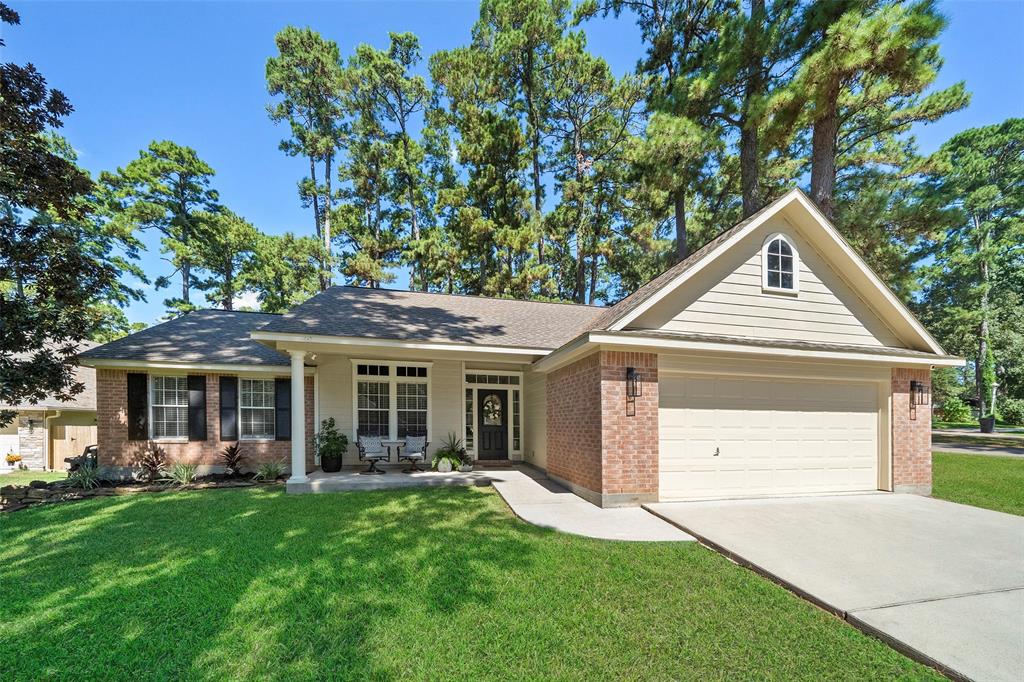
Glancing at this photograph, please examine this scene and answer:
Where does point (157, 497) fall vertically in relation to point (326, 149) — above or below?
below

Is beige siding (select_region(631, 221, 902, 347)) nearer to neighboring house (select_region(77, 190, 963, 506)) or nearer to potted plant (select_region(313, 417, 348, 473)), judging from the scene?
neighboring house (select_region(77, 190, 963, 506))

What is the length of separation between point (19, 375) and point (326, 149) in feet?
65.1

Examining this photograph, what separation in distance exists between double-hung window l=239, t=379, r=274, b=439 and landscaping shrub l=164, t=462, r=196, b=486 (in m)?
1.31

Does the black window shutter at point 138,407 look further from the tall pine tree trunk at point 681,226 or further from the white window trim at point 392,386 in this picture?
the tall pine tree trunk at point 681,226

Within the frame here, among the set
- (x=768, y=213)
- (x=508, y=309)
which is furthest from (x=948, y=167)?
(x=508, y=309)

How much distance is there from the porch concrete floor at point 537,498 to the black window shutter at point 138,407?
171 inches

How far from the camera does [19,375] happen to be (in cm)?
830

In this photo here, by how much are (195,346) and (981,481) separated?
62.0 feet

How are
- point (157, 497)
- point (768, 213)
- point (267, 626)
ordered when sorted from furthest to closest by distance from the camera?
point (157, 497)
point (768, 213)
point (267, 626)

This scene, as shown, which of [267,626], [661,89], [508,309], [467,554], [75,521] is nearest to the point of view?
[267,626]

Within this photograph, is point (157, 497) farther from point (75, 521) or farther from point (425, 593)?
point (425, 593)

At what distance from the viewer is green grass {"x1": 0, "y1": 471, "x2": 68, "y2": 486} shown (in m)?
11.4

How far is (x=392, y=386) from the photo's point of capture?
36.8 ft

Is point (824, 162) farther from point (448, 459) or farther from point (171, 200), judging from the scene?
point (171, 200)
